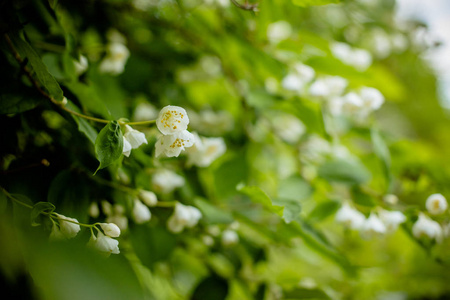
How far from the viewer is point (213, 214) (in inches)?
27.0

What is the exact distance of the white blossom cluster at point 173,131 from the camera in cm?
52

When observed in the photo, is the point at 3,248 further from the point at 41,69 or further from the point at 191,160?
the point at 191,160

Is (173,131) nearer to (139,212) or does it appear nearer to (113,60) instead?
(139,212)

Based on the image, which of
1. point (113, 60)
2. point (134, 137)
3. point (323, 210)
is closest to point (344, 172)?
point (323, 210)

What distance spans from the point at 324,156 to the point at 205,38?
479mm

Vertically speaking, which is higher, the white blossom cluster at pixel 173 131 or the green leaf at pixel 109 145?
the green leaf at pixel 109 145

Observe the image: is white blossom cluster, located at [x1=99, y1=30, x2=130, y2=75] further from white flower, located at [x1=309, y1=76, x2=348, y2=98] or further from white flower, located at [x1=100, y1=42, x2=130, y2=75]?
white flower, located at [x1=309, y1=76, x2=348, y2=98]

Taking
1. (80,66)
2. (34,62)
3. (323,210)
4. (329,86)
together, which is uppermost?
(34,62)

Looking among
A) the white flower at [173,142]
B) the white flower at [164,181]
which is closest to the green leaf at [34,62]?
the white flower at [173,142]

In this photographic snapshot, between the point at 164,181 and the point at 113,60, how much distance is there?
0.34 meters

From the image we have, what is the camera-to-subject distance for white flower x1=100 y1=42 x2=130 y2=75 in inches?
32.4

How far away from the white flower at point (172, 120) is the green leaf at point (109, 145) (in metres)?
0.08

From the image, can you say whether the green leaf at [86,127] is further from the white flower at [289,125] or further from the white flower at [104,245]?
the white flower at [289,125]

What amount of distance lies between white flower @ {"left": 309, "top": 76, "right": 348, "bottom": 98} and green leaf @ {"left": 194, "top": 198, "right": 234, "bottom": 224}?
15.4 inches
